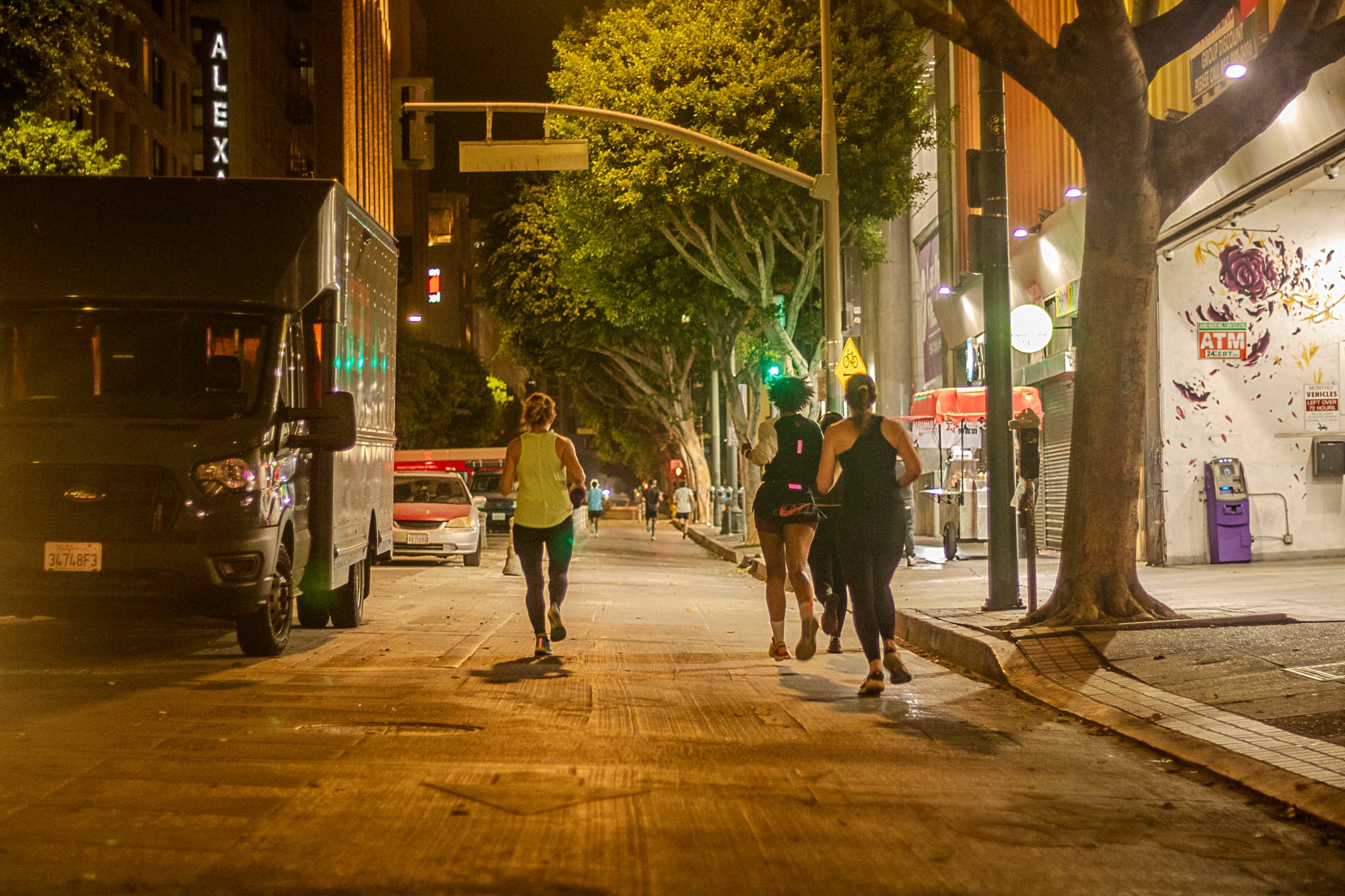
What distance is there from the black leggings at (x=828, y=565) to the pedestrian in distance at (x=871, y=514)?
6.18 ft

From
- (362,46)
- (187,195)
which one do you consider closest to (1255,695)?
(187,195)

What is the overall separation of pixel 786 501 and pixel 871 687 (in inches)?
66.8

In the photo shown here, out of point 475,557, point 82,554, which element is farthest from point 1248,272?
point 82,554

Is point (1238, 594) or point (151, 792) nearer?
point (151, 792)

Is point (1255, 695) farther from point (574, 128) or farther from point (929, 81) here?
point (929, 81)

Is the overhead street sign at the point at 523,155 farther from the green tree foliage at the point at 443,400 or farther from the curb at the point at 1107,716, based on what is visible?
the green tree foliage at the point at 443,400

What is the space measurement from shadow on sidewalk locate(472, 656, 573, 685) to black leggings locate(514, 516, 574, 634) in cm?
22

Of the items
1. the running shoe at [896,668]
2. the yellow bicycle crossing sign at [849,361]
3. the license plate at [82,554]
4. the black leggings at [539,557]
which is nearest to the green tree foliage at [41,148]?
the yellow bicycle crossing sign at [849,361]

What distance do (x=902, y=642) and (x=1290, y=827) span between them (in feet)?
21.9

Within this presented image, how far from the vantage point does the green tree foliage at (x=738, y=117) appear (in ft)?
80.2

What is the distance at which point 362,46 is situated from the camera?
60.4 metres

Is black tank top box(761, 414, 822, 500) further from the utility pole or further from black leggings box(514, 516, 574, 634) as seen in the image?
the utility pole

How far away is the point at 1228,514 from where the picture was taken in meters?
16.9

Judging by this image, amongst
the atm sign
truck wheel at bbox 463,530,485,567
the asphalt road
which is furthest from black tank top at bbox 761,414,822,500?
truck wheel at bbox 463,530,485,567
